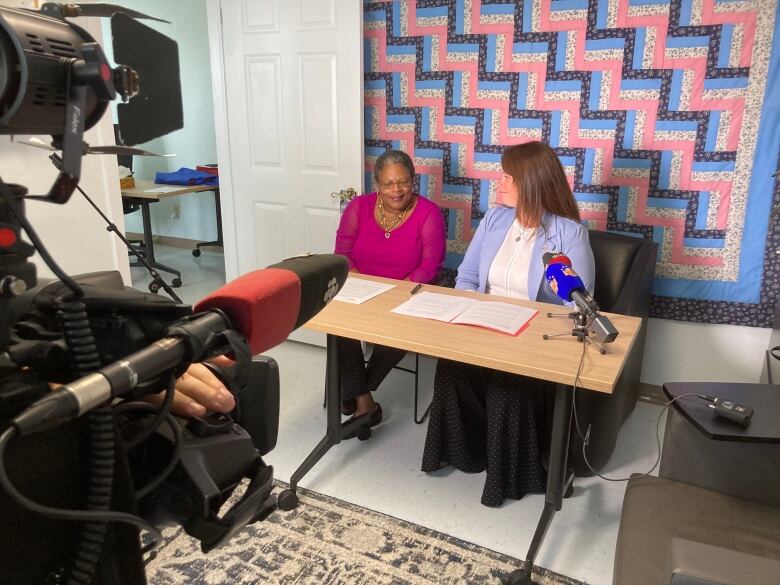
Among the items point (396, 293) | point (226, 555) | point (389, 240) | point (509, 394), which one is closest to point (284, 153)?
point (389, 240)

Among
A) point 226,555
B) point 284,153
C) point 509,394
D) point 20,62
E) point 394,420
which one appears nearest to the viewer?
point 20,62

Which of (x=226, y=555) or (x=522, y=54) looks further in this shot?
(x=522, y=54)

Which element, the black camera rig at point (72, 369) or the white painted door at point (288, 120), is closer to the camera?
Result: the black camera rig at point (72, 369)

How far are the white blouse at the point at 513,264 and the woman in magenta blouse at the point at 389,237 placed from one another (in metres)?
0.43

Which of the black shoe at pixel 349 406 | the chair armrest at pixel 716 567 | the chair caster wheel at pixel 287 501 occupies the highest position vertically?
the chair armrest at pixel 716 567

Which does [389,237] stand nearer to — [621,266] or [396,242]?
[396,242]

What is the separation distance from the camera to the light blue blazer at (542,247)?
227cm

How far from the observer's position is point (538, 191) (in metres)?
2.30

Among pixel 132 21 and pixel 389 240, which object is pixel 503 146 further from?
pixel 132 21

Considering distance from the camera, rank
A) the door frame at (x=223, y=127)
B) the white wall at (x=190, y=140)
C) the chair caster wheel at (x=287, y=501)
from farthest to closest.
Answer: the white wall at (x=190, y=140) < the door frame at (x=223, y=127) < the chair caster wheel at (x=287, y=501)

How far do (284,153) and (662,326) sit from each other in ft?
6.78

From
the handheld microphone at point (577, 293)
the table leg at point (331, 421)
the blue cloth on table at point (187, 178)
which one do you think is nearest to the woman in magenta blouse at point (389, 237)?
the table leg at point (331, 421)

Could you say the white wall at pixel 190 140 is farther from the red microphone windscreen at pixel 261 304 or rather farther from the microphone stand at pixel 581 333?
the red microphone windscreen at pixel 261 304

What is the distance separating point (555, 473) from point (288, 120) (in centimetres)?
223
